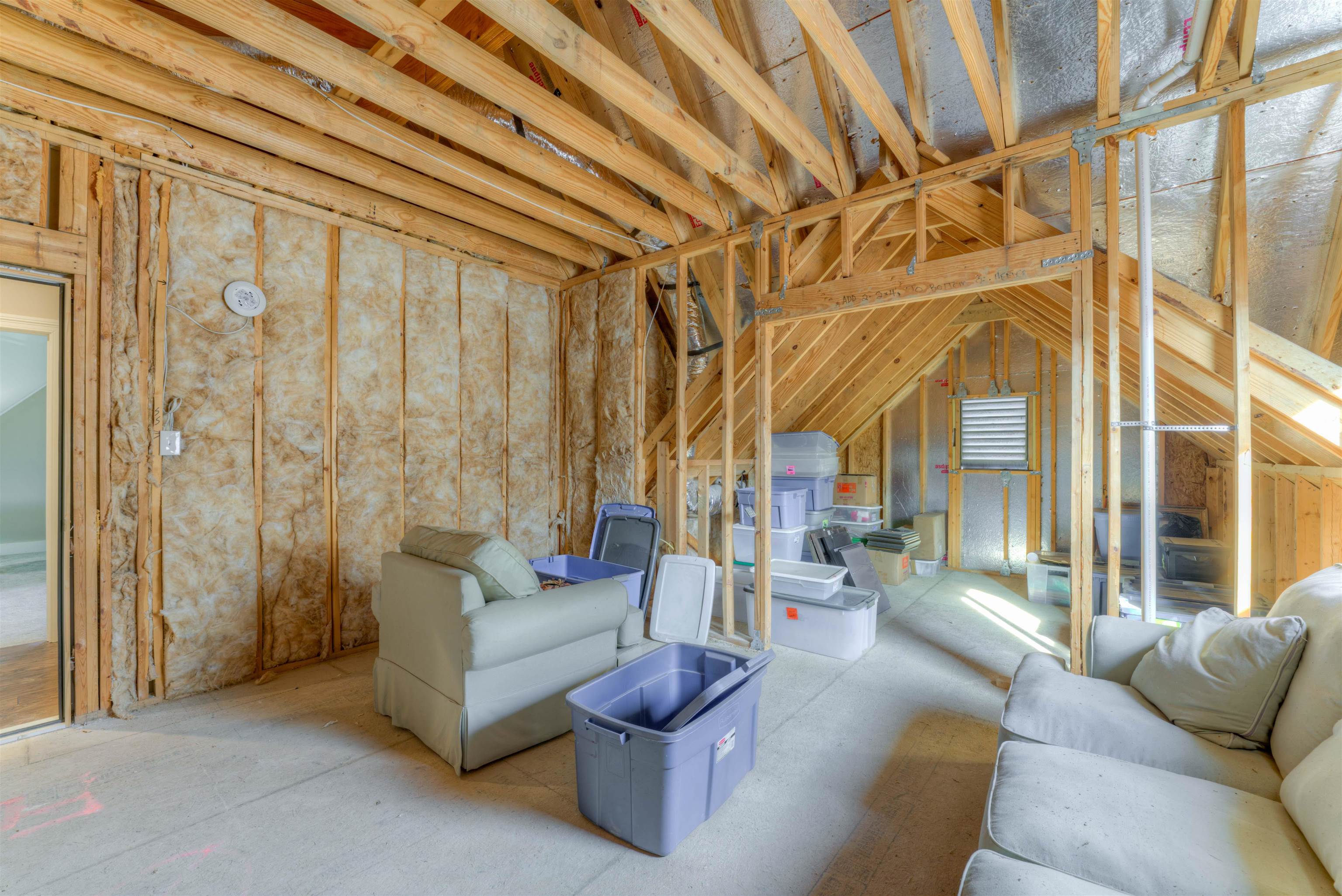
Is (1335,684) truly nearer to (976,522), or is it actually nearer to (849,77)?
(849,77)

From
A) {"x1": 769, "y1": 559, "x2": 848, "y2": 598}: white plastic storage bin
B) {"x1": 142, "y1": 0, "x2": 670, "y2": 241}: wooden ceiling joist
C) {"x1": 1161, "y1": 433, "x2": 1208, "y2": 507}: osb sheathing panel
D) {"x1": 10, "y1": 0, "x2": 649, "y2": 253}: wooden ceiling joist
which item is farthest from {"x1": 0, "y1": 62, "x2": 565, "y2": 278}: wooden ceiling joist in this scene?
{"x1": 1161, "y1": 433, "x2": 1208, "y2": 507}: osb sheathing panel

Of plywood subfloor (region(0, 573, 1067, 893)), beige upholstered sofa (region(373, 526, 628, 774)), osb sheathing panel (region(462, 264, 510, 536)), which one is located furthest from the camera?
osb sheathing panel (region(462, 264, 510, 536))

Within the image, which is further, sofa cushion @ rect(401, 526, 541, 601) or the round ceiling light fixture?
the round ceiling light fixture

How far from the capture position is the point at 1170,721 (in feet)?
5.71

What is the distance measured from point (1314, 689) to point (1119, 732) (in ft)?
1.54

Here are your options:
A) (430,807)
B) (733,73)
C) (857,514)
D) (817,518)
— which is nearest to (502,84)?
(733,73)

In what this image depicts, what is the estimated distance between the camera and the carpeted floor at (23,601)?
3.62 m

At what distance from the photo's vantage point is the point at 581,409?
4680 mm

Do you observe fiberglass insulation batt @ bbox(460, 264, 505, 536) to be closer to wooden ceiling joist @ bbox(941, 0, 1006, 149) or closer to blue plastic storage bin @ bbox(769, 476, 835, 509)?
blue plastic storage bin @ bbox(769, 476, 835, 509)

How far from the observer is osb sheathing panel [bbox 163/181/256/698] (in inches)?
115

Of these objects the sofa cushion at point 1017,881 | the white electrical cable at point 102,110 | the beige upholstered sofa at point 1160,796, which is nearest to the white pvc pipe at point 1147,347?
the beige upholstered sofa at point 1160,796

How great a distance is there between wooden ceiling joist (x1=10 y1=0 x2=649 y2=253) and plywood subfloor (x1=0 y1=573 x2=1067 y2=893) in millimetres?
2839

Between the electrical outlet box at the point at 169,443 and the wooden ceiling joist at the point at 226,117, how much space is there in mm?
1524

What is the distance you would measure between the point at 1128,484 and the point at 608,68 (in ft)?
18.3
